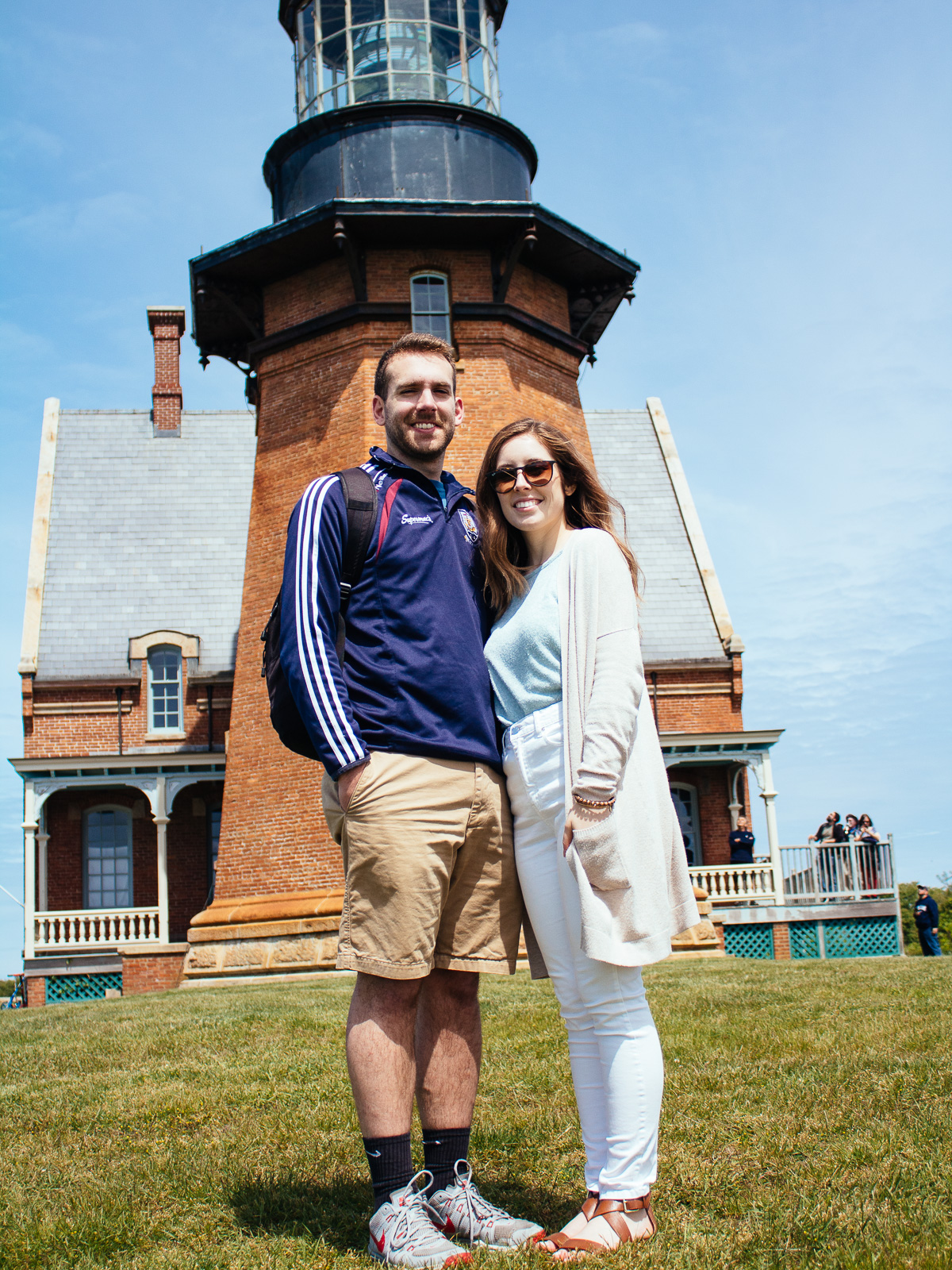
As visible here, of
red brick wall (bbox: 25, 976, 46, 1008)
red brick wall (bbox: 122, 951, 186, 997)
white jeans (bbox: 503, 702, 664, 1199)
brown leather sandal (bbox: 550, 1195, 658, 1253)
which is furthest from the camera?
red brick wall (bbox: 25, 976, 46, 1008)

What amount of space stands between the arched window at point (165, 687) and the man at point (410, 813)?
19.9 m

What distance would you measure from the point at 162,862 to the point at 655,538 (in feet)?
39.6

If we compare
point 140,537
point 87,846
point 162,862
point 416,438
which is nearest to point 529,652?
point 416,438

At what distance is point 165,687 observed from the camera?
2266cm

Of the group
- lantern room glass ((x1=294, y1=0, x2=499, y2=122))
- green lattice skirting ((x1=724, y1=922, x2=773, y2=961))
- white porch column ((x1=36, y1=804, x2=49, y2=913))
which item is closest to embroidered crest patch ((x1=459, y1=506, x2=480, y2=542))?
lantern room glass ((x1=294, y1=0, x2=499, y2=122))

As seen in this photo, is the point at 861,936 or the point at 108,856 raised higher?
the point at 108,856

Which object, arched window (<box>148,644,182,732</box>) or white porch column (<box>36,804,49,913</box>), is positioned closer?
white porch column (<box>36,804,49,913</box>)

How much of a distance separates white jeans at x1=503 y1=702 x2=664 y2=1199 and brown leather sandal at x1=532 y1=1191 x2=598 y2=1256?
0.03 metres

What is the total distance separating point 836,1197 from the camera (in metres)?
3.20

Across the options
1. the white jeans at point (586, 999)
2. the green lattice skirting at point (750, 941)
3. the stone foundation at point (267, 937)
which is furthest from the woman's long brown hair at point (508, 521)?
the green lattice skirting at point (750, 941)

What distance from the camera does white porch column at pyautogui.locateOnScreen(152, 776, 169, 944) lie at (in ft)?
66.0

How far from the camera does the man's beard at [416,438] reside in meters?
3.56

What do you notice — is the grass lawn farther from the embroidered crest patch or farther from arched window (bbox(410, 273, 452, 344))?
arched window (bbox(410, 273, 452, 344))

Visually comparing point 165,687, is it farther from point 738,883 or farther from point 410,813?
point 410,813
